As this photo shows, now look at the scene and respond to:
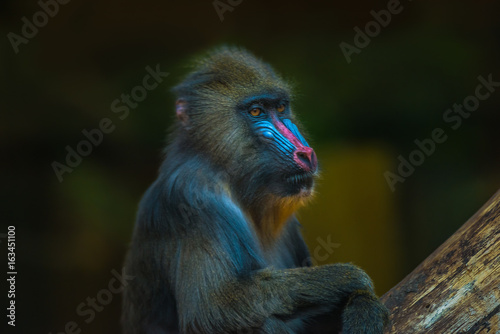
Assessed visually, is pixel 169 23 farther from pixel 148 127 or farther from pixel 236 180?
pixel 236 180

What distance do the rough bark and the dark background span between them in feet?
15.3

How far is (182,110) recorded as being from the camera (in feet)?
16.8

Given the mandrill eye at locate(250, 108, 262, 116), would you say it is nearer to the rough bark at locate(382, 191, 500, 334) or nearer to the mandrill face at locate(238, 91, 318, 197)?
the mandrill face at locate(238, 91, 318, 197)

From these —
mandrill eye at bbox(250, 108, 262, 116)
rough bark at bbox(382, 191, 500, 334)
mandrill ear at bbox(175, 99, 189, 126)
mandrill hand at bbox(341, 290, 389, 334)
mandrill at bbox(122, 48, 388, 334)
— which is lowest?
rough bark at bbox(382, 191, 500, 334)

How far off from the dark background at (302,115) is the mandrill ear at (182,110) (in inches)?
160

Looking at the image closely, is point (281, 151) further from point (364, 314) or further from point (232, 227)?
point (364, 314)

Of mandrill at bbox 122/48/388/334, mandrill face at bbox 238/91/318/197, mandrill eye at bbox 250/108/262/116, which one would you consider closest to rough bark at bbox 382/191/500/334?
mandrill at bbox 122/48/388/334

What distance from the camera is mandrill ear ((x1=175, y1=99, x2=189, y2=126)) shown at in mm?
5086

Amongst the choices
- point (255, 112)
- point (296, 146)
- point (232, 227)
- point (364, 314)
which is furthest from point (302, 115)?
point (364, 314)

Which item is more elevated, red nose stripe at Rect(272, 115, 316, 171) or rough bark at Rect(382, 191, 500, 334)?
red nose stripe at Rect(272, 115, 316, 171)

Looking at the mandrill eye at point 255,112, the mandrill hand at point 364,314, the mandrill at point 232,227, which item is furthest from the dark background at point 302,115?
the mandrill hand at point 364,314

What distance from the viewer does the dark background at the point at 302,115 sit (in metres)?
9.04

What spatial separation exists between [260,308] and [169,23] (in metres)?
5.95

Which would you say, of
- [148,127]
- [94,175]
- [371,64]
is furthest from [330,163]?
[94,175]
